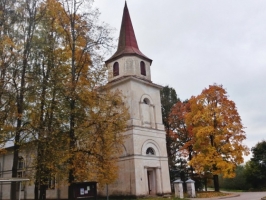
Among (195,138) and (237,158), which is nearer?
(237,158)

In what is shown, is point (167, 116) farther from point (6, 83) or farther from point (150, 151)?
point (6, 83)

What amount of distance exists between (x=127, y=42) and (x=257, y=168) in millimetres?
25268

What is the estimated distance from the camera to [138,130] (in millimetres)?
26609

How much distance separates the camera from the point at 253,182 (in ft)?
133

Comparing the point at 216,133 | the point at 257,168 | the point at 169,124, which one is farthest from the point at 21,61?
the point at 257,168

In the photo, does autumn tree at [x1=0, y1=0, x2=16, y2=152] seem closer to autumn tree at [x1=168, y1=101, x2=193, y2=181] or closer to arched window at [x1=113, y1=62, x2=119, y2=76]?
arched window at [x1=113, y1=62, x2=119, y2=76]

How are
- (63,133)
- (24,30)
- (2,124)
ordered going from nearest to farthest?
1. (2,124)
2. (63,133)
3. (24,30)

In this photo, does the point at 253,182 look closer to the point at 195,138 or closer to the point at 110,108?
the point at 195,138

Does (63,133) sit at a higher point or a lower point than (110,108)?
lower

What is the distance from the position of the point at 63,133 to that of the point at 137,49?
15762 millimetres

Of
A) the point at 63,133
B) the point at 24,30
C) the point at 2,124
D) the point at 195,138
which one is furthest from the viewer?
the point at 195,138

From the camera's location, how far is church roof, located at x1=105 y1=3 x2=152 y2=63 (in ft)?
95.4

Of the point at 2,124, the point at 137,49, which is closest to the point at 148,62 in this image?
the point at 137,49

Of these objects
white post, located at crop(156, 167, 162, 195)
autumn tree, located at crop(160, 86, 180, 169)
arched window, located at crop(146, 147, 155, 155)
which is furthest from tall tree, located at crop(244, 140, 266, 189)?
arched window, located at crop(146, 147, 155, 155)
